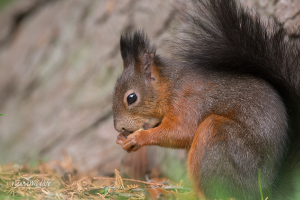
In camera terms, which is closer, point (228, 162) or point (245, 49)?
point (228, 162)

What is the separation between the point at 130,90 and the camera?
76.7 inches

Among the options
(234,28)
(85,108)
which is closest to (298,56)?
(234,28)

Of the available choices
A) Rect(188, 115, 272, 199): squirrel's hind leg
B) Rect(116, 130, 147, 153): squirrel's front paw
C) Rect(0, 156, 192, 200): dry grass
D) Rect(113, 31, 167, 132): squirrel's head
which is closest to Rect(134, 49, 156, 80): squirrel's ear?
Rect(113, 31, 167, 132): squirrel's head

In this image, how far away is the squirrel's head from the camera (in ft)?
6.27

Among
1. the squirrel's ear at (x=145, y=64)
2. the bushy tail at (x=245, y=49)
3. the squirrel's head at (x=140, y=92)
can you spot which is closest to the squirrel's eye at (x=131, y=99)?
the squirrel's head at (x=140, y=92)

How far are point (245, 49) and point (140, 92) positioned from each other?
700 millimetres

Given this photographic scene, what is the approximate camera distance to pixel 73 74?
144 inches

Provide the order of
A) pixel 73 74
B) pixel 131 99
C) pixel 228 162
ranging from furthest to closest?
pixel 73 74 < pixel 131 99 < pixel 228 162

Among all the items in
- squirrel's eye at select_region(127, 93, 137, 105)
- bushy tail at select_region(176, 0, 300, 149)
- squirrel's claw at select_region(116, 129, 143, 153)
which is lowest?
squirrel's claw at select_region(116, 129, 143, 153)

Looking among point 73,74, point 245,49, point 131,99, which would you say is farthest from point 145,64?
point 73,74

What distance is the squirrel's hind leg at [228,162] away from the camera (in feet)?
5.20

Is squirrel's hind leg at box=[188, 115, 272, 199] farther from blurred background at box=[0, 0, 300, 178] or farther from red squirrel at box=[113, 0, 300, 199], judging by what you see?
blurred background at box=[0, 0, 300, 178]

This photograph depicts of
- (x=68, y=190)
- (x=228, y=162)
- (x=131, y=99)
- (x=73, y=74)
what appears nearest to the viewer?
(x=228, y=162)

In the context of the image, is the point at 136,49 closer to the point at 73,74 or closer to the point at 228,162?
the point at 228,162
